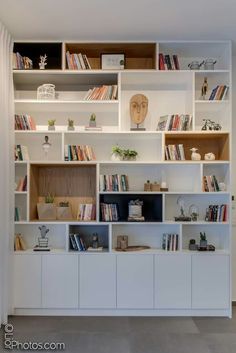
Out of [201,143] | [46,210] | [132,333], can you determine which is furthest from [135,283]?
[201,143]

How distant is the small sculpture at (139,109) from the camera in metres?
3.78

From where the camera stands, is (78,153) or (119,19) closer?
(119,19)

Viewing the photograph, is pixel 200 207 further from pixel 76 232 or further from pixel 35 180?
pixel 35 180

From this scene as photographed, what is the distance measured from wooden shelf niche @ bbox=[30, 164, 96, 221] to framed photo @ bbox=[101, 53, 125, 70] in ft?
3.71

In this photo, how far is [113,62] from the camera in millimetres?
3709

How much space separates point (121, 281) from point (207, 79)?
249 centimetres

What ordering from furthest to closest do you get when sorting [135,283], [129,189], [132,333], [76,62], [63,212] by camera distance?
[129,189], [63,212], [76,62], [135,283], [132,333]

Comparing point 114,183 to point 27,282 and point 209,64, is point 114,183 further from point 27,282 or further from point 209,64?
point 209,64

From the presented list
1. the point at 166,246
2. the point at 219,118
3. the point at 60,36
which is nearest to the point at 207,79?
the point at 219,118

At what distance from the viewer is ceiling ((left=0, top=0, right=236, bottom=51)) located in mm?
2896

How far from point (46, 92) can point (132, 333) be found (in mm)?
2653

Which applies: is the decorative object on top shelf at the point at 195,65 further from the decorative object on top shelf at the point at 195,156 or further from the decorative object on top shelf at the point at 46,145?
the decorative object on top shelf at the point at 46,145

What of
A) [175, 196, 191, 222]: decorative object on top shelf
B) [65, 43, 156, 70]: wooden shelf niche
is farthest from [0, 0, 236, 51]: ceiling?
[175, 196, 191, 222]: decorative object on top shelf

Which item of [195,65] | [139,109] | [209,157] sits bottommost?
[209,157]
